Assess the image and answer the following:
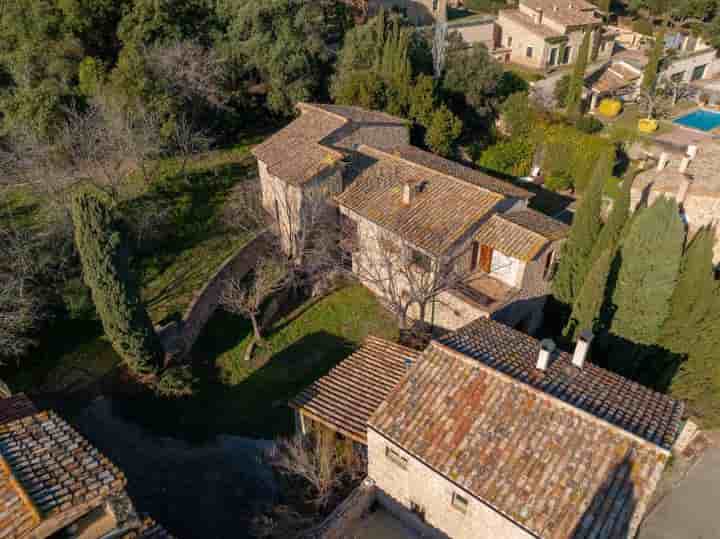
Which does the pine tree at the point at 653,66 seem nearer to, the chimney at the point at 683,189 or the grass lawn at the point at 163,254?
the chimney at the point at 683,189

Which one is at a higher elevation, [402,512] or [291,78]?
[291,78]

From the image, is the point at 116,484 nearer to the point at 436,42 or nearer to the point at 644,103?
the point at 436,42

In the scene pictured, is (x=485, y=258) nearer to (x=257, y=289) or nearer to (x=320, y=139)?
(x=257, y=289)

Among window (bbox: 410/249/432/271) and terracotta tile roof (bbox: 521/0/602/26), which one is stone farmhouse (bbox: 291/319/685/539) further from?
terracotta tile roof (bbox: 521/0/602/26)

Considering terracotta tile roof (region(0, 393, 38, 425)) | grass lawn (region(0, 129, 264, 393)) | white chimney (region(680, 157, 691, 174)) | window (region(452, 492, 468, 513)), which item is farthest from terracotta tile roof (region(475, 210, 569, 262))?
terracotta tile roof (region(0, 393, 38, 425))

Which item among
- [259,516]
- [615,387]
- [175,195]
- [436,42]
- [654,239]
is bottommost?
[259,516]

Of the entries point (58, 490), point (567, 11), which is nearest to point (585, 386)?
point (58, 490)

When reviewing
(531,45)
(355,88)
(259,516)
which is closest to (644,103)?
(531,45)
